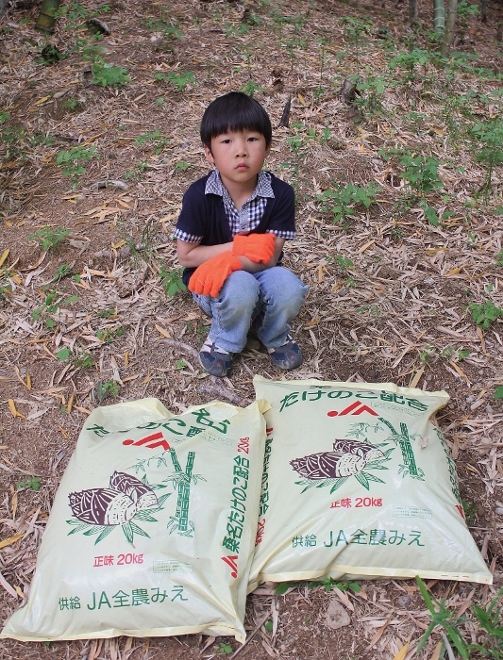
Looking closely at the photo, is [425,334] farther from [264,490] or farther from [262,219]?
[264,490]

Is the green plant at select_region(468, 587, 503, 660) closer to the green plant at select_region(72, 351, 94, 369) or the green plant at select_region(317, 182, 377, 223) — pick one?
the green plant at select_region(72, 351, 94, 369)

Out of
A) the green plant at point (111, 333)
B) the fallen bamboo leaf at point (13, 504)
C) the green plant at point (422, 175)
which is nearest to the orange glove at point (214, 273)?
the green plant at point (111, 333)

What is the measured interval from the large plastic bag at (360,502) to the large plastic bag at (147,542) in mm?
94

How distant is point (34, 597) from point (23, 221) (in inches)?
90.2

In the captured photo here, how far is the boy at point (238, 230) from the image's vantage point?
2.15 m

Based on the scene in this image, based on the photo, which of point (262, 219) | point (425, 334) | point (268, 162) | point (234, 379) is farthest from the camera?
point (268, 162)

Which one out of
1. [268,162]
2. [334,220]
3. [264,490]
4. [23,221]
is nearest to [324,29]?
[268,162]

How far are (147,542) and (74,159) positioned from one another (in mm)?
2760

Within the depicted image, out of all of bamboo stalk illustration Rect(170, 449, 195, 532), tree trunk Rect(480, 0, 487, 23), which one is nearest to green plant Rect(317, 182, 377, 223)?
bamboo stalk illustration Rect(170, 449, 195, 532)

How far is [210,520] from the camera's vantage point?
5.88 ft

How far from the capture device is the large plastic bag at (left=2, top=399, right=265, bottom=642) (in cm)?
168

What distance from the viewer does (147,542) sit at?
Result: 1.72 meters

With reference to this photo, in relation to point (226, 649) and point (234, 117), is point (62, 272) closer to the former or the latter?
point (234, 117)

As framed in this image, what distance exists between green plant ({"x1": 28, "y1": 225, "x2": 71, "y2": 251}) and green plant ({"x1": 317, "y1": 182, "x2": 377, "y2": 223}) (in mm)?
1458
